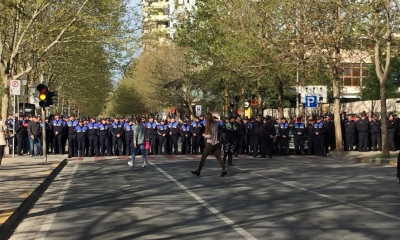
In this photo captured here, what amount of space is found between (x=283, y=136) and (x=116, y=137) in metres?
7.64

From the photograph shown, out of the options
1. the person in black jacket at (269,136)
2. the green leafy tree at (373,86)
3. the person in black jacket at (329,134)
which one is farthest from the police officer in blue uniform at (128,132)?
the green leafy tree at (373,86)

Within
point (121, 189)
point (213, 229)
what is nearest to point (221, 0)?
point (121, 189)

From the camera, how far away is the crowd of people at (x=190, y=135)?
3053cm

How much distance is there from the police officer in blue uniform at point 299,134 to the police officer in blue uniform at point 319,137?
1.77 feet

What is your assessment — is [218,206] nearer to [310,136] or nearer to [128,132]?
[128,132]

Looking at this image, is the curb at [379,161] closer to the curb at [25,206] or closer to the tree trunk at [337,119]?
the tree trunk at [337,119]

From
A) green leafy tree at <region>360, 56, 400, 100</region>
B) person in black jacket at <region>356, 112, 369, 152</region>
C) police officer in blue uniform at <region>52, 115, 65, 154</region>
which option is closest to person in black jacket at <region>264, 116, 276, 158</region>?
person in black jacket at <region>356, 112, 369, 152</region>

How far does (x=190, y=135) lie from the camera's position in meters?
32.4

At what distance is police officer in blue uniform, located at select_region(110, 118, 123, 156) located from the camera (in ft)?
102

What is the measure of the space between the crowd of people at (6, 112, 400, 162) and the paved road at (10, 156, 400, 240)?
9397 millimetres

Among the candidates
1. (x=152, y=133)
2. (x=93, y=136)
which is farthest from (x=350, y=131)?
(x=93, y=136)

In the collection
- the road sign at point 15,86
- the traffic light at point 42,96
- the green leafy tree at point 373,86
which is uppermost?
the green leafy tree at point 373,86

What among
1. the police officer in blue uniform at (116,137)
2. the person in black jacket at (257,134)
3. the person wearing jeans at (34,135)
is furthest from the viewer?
the police officer in blue uniform at (116,137)

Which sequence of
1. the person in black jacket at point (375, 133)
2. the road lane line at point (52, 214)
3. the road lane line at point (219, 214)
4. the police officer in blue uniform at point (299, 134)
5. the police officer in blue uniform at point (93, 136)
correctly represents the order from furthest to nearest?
the person in black jacket at point (375, 133)
the police officer in blue uniform at point (93, 136)
the police officer in blue uniform at point (299, 134)
the road lane line at point (52, 214)
the road lane line at point (219, 214)
